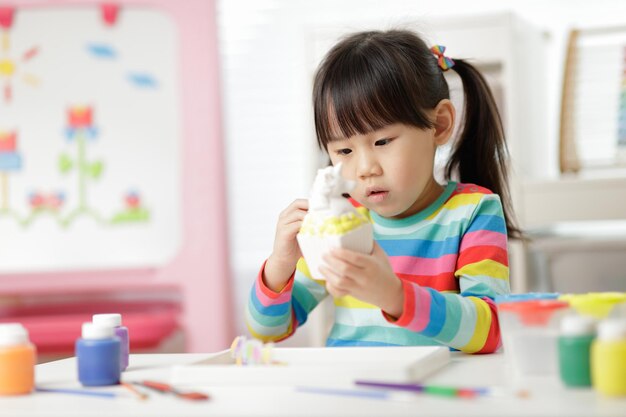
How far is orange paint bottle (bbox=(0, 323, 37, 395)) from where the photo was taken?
0.81 metres

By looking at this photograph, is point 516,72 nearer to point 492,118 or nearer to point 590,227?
point 590,227


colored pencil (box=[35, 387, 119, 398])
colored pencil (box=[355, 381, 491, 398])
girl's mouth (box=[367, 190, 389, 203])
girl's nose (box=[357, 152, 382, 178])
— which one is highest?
girl's nose (box=[357, 152, 382, 178])

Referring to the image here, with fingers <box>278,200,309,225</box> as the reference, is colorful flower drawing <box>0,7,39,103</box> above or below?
above

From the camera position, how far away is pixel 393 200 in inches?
48.4

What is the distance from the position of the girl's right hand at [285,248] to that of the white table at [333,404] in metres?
0.33

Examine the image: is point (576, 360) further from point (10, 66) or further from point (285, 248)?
point (10, 66)

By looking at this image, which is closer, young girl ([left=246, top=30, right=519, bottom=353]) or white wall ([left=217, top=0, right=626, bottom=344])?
young girl ([left=246, top=30, right=519, bottom=353])

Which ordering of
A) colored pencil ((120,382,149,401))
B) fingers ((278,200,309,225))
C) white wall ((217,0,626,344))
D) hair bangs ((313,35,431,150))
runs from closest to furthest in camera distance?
colored pencil ((120,382,149,401))
fingers ((278,200,309,225))
hair bangs ((313,35,431,150))
white wall ((217,0,626,344))

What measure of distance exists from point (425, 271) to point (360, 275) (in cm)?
40

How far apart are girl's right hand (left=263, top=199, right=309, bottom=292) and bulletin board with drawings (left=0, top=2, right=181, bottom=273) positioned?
130cm

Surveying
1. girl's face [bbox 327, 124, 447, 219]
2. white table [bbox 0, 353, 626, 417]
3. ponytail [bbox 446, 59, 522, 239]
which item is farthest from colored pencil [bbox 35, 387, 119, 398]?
ponytail [bbox 446, 59, 522, 239]

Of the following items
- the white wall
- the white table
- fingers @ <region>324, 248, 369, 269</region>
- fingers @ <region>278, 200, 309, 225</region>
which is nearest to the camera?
the white table

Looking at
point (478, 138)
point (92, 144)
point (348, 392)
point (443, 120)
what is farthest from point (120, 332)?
point (92, 144)

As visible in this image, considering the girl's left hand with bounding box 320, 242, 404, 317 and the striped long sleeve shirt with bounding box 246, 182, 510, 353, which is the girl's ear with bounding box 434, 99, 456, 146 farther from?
the girl's left hand with bounding box 320, 242, 404, 317
